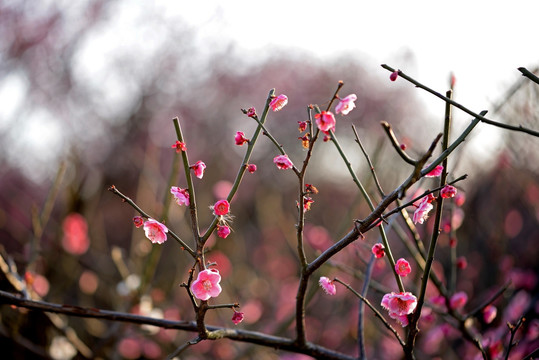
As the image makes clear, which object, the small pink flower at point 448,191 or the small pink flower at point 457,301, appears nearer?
the small pink flower at point 448,191

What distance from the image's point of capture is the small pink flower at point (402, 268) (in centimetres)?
136

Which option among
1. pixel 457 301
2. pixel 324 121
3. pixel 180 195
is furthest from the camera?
pixel 457 301

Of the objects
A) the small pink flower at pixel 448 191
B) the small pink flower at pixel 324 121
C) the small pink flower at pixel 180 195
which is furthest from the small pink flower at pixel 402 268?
Answer: the small pink flower at pixel 180 195

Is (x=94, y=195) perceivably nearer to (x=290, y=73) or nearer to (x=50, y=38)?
(x=50, y=38)

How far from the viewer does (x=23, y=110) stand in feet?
20.7

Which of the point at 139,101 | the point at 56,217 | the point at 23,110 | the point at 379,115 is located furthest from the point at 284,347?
the point at 379,115

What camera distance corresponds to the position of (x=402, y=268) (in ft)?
4.52

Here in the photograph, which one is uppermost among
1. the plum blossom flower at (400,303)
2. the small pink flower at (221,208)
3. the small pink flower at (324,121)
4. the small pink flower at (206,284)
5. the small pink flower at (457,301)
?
the small pink flower at (324,121)

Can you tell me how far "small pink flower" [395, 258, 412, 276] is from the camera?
1.36 meters

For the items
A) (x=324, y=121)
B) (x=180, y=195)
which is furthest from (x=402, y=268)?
(x=180, y=195)

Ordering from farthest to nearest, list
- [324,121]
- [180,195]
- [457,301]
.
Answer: [457,301] → [180,195] → [324,121]

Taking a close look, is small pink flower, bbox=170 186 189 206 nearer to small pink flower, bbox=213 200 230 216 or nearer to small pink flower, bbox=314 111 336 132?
small pink flower, bbox=213 200 230 216

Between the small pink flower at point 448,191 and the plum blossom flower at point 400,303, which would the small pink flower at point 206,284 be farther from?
the small pink flower at point 448,191

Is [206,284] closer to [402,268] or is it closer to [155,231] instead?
[155,231]
